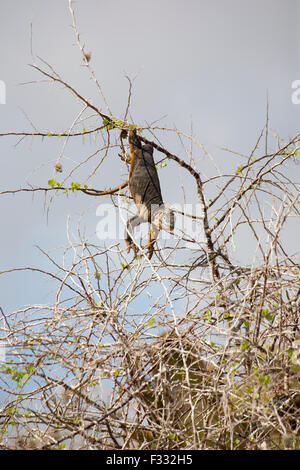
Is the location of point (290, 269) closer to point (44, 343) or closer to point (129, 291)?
point (129, 291)

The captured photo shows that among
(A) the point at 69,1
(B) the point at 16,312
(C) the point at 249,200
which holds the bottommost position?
(B) the point at 16,312

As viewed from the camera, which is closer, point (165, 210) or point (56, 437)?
point (56, 437)

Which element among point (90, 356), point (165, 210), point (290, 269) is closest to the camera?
point (90, 356)

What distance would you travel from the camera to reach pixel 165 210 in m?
4.59

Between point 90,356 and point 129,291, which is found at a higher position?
point 129,291

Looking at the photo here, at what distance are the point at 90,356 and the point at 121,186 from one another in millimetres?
1824
